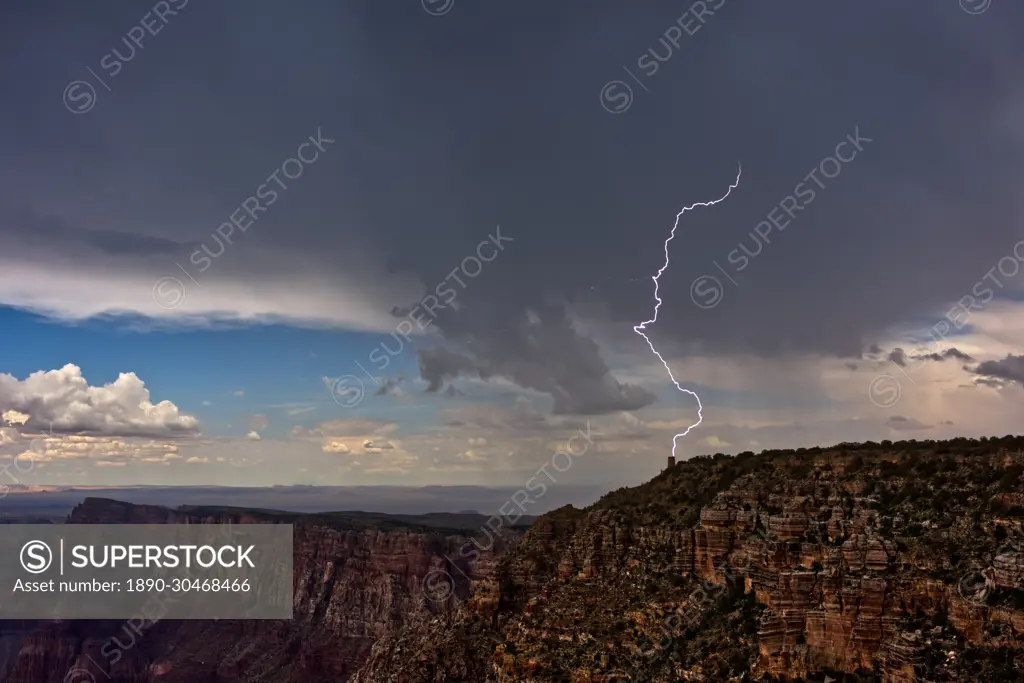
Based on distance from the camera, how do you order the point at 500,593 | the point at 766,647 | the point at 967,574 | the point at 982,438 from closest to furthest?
the point at 967,574
the point at 766,647
the point at 982,438
the point at 500,593

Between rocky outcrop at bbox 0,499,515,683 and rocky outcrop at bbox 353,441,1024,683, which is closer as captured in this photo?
rocky outcrop at bbox 353,441,1024,683

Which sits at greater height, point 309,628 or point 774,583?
point 774,583

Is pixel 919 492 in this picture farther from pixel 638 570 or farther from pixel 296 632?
pixel 296 632

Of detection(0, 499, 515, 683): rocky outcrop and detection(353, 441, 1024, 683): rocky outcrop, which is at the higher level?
detection(353, 441, 1024, 683): rocky outcrop

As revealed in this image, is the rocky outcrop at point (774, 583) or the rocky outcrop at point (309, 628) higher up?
the rocky outcrop at point (774, 583)

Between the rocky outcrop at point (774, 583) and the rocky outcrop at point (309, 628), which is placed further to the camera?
the rocky outcrop at point (309, 628)

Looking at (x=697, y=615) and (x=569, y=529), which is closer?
(x=697, y=615)

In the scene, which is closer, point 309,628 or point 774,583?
point 774,583

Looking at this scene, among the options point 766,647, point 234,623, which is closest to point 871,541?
point 766,647
